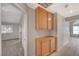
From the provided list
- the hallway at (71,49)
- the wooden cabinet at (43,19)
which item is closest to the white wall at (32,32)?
the wooden cabinet at (43,19)

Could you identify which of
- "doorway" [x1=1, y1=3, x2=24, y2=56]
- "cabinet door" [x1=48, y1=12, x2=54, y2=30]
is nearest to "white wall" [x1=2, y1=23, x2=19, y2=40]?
"doorway" [x1=1, y1=3, x2=24, y2=56]

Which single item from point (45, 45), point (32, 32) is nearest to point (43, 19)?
point (32, 32)

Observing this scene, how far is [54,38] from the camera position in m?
1.59

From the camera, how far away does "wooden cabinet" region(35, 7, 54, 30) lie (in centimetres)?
156

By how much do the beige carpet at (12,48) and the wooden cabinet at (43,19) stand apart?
13.1 inches

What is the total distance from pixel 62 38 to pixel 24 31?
1.72ft

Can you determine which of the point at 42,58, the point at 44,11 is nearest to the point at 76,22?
the point at 44,11

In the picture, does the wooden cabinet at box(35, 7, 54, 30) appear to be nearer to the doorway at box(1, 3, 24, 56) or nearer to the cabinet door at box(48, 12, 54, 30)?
the cabinet door at box(48, 12, 54, 30)

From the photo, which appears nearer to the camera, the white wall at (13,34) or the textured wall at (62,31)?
the white wall at (13,34)

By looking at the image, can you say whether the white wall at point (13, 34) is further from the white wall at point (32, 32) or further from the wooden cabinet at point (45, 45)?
the wooden cabinet at point (45, 45)

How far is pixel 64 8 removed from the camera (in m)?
1.57

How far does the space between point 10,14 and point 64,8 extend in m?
Result: 0.71

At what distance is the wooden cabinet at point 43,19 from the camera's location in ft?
5.13

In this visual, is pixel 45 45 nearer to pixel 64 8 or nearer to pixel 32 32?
pixel 32 32
